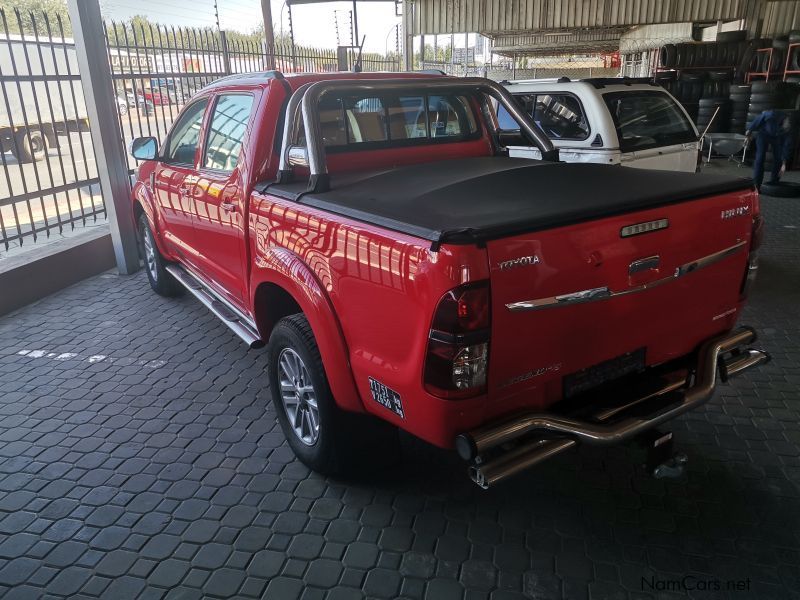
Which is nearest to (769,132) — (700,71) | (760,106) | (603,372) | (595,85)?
(760,106)

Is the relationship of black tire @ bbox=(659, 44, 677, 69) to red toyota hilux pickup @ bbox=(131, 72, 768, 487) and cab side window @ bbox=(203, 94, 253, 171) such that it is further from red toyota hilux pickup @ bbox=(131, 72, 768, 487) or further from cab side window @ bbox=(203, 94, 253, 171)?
cab side window @ bbox=(203, 94, 253, 171)

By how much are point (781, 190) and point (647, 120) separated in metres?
4.97

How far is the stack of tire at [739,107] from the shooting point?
13602 mm

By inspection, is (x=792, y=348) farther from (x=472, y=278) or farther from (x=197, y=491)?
(x=197, y=491)

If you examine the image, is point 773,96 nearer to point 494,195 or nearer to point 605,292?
point 494,195

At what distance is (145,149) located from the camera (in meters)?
4.70

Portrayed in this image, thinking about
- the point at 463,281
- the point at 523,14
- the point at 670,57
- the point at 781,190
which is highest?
the point at 523,14

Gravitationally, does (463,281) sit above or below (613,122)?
below

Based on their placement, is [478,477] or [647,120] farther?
[647,120]

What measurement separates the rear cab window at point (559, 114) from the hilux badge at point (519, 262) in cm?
456

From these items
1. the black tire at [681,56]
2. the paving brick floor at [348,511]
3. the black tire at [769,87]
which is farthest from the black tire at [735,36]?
the paving brick floor at [348,511]

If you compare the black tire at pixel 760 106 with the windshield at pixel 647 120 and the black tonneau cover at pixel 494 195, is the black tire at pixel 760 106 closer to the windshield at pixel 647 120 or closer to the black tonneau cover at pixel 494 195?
the windshield at pixel 647 120

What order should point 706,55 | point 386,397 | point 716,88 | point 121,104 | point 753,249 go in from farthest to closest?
point 706,55 → point 716,88 → point 121,104 → point 753,249 → point 386,397

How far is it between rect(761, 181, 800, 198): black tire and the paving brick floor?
23.5ft
